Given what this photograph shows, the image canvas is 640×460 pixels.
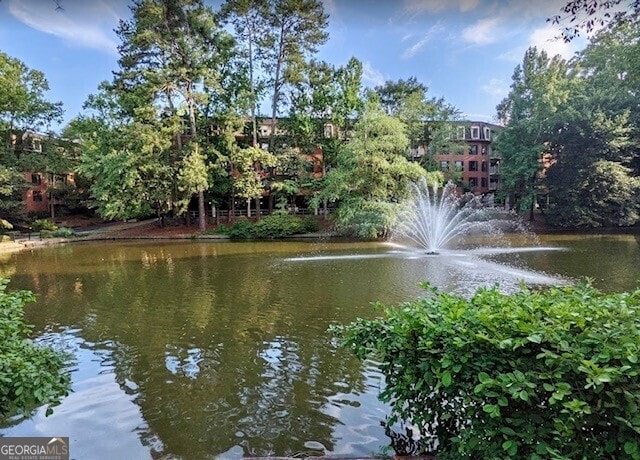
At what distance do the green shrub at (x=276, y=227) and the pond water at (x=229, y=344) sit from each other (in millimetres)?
11661

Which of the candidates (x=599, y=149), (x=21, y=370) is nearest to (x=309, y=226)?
(x=599, y=149)

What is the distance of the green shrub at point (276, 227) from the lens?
27.1 meters

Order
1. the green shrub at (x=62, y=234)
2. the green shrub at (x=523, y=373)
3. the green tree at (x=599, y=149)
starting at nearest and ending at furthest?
the green shrub at (x=523, y=373), the green shrub at (x=62, y=234), the green tree at (x=599, y=149)

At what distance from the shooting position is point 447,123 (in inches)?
1278

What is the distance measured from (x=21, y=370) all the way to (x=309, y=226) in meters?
25.8

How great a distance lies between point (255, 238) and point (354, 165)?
8.57 m

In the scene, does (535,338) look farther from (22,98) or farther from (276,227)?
(22,98)

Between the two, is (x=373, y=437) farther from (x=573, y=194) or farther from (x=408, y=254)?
(x=573, y=194)

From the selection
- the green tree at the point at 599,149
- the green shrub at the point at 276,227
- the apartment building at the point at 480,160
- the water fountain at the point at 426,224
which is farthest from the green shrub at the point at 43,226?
the apartment building at the point at 480,160

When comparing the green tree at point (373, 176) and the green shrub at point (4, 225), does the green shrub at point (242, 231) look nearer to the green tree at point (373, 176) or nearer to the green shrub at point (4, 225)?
the green tree at point (373, 176)

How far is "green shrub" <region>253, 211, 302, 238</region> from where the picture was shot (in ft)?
89.0

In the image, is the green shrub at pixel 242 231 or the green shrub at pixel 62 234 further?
the green shrub at pixel 242 231

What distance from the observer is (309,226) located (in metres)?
28.5

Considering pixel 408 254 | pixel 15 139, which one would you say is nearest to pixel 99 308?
pixel 408 254
